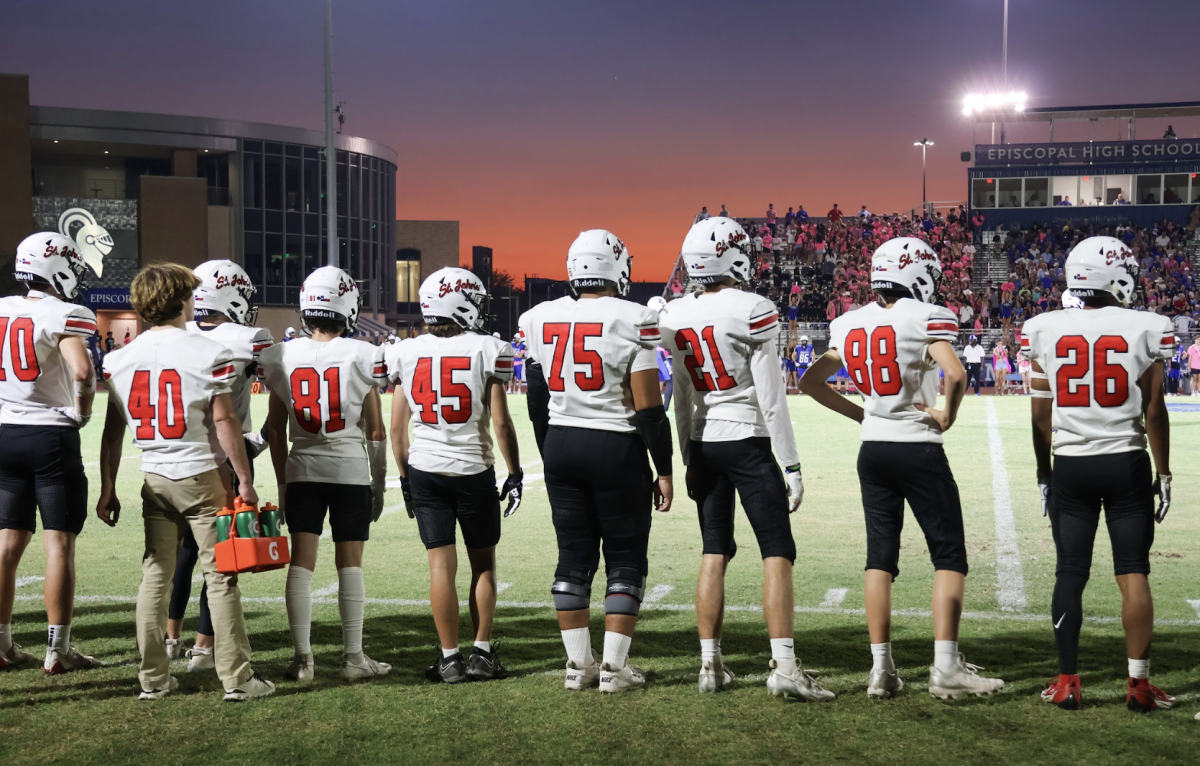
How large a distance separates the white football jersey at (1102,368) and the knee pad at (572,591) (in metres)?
2.12

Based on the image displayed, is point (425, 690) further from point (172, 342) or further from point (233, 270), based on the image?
point (233, 270)

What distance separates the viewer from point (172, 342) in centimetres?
503

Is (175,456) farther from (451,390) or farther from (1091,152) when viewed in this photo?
(1091,152)

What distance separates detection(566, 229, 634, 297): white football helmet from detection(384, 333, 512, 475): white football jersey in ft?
1.55

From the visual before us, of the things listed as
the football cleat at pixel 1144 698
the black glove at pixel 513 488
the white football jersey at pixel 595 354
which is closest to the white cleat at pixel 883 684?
the football cleat at pixel 1144 698

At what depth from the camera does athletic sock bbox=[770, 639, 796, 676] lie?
198 inches

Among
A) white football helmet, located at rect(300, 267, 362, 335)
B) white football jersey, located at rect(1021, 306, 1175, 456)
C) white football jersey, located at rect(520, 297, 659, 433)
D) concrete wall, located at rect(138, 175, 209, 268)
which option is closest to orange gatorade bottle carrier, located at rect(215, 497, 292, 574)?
white football helmet, located at rect(300, 267, 362, 335)

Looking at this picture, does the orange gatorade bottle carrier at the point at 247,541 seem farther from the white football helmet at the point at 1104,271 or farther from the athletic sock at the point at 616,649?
the white football helmet at the point at 1104,271

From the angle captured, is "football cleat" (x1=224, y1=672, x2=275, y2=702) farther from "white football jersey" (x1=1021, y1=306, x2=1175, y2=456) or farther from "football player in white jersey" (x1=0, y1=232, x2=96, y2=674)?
"white football jersey" (x1=1021, y1=306, x2=1175, y2=456)

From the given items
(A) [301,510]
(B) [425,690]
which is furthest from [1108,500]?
(A) [301,510]

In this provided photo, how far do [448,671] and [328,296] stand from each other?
1.82 metres

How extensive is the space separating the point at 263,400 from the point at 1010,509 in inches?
817

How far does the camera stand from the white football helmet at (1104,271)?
4.91m

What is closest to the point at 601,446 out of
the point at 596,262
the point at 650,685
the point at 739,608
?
the point at 596,262
